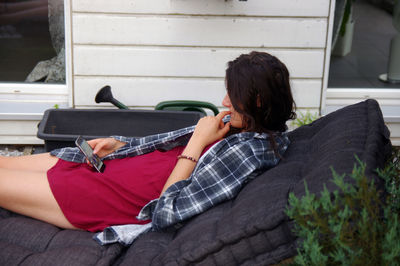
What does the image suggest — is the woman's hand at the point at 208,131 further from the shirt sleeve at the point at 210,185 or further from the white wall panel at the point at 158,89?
the white wall panel at the point at 158,89

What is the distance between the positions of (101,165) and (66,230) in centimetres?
37

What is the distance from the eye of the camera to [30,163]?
8.91 feet

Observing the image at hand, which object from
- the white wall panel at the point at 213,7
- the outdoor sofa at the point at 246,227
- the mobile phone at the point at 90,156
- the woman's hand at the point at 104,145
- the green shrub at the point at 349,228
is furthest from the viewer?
the white wall panel at the point at 213,7

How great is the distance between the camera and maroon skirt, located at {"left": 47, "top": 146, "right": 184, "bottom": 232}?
236 cm

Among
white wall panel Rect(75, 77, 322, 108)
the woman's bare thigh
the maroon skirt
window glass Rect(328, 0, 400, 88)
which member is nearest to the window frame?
white wall panel Rect(75, 77, 322, 108)

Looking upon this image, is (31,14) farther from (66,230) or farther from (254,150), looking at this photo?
(254,150)

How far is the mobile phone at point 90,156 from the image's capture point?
2.53 metres

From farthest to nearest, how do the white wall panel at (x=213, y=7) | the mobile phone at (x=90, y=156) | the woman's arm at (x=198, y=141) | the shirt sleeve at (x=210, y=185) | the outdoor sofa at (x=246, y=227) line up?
the white wall panel at (x=213, y=7), the mobile phone at (x=90, y=156), the woman's arm at (x=198, y=141), the shirt sleeve at (x=210, y=185), the outdoor sofa at (x=246, y=227)

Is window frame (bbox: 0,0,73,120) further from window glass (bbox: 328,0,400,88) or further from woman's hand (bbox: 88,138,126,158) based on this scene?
window glass (bbox: 328,0,400,88)

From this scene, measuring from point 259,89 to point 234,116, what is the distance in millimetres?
226

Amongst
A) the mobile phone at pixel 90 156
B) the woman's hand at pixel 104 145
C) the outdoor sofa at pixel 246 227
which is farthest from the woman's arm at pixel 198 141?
the woman's hand at pixel 104 145

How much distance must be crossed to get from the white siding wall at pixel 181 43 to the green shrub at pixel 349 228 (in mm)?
2500

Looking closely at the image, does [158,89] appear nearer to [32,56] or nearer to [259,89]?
[32,56]

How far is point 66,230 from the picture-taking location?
2.33 m
